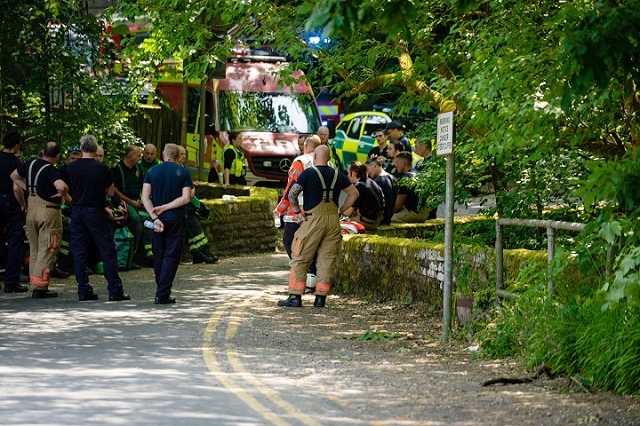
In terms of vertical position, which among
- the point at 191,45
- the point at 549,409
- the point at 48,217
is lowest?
the point at 549,409

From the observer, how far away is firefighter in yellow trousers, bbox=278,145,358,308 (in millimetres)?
16234

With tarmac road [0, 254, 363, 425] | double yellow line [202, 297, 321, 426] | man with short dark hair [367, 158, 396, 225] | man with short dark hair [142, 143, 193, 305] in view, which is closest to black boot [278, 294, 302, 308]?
tarmac road [0, 254, 363, 425]

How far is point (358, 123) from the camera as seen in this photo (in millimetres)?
34719

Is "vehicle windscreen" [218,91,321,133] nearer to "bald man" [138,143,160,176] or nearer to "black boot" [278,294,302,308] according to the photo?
"bald man" [138,143,160,176]

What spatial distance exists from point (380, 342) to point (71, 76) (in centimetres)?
933

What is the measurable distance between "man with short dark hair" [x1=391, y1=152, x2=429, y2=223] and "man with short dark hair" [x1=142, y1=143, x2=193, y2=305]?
5.14 meters

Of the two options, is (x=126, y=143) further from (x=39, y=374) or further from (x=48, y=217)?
(x=39, y=374)

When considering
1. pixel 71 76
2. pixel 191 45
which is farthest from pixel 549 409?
pixel 71 76

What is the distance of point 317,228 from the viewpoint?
1625 cm

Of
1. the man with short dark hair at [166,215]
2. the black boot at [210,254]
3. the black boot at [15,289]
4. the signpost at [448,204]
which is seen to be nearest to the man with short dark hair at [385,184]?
the black boot at [210,254]

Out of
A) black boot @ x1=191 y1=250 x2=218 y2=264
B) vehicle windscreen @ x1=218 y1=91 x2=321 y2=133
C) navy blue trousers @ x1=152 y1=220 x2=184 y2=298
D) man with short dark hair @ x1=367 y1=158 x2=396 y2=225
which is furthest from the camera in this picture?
vehicle windscreen @ x1=218 y1=91 x2=321 y2=133

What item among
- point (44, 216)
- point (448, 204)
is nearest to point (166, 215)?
point (44, 216)

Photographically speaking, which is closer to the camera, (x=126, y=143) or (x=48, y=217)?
(x=48, y=217)

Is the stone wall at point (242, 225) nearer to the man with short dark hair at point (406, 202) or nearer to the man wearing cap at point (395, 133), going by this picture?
the man wearing cap at point (395, 133)
